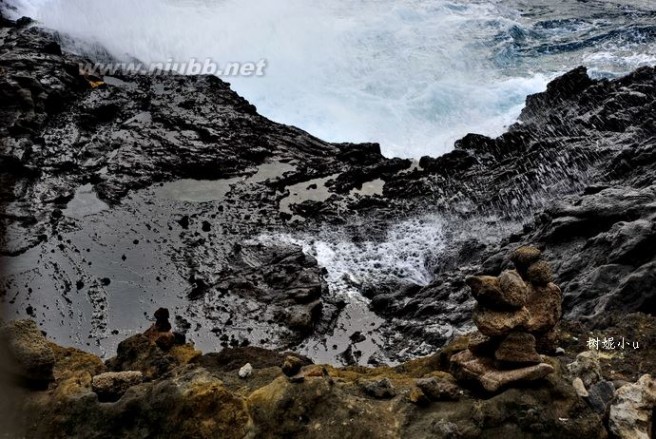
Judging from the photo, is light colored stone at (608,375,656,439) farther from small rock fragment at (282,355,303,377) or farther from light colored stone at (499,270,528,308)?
small rock fragment at (282,355,303,377)

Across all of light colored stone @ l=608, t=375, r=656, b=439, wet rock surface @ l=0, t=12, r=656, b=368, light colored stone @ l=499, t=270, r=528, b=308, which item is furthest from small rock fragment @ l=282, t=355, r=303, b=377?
light colored stone @ l=608, t=375, r=656, b=439

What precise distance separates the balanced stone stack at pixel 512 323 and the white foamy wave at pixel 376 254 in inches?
268

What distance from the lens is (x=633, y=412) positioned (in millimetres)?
6012

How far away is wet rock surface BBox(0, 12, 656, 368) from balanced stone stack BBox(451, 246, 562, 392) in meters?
0.15

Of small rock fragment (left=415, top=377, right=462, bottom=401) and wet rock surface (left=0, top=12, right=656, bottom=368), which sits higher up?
wet rock surface (left=0, top=12, right=656, bottom=368)

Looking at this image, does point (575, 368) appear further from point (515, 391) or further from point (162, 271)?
point (162, 271)

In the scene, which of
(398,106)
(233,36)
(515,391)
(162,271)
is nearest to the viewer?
(515,391)

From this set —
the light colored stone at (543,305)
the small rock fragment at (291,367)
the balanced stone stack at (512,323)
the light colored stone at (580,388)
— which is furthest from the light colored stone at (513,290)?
the small rock fragment at (291,367)

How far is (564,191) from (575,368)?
34.1 feet

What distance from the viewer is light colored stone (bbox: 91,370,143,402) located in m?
6.77

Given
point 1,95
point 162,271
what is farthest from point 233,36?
point 162,271

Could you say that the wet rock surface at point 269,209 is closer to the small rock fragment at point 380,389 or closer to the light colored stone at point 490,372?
the light colored stone at point 490,372

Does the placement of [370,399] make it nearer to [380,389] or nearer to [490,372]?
[380,389]

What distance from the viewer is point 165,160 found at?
1734cm
